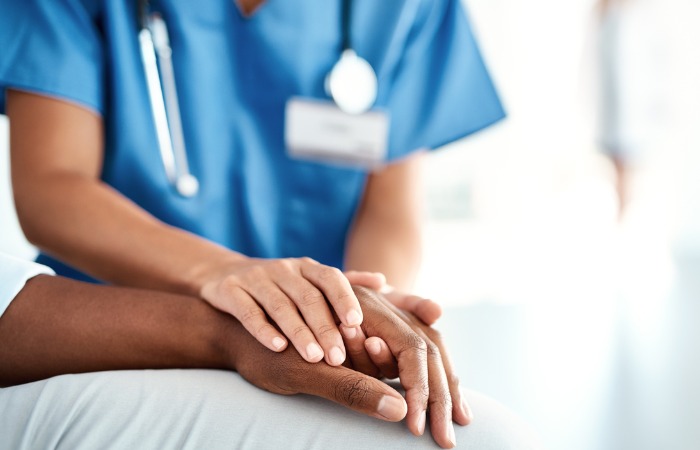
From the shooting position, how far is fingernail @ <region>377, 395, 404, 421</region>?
57cm

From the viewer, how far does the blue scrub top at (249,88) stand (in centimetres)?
99

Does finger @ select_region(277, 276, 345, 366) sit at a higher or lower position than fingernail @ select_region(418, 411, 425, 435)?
higher

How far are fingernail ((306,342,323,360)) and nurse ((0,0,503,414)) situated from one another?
138 millimetres

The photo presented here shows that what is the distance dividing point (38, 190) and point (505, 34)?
349cm

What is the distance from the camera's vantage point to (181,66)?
106 centimetres

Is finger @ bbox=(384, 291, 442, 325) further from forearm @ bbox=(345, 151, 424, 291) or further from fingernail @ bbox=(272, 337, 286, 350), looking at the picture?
forearm @ bbox=(345, 151, 424, 291)

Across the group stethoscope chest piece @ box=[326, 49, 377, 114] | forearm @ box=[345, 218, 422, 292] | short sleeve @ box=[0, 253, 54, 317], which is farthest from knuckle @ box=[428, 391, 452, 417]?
stethoscope chest piece @ box=[326, 49, 377, 114]

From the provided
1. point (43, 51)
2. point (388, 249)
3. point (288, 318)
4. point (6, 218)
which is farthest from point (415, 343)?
point (6, 218)

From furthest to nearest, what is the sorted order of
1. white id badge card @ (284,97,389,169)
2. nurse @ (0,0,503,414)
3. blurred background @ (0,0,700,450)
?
blurred background @ (0,0,700,450)
white id badge card @ (284,97,389,169)
nurse @ (0,0,503,414)

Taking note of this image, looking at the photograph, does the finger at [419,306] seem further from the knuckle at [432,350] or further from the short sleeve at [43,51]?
the short sleeve at [43,51]

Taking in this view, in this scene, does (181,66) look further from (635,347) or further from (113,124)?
(635,347)

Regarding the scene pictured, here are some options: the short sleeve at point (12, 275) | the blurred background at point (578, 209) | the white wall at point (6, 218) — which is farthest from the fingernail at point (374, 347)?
the blurred background at point (578, 209)

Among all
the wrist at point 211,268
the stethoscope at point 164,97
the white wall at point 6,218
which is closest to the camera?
the wrist at point 211,268

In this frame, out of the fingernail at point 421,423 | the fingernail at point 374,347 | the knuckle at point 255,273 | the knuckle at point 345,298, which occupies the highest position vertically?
the knuckle at point 345,298
